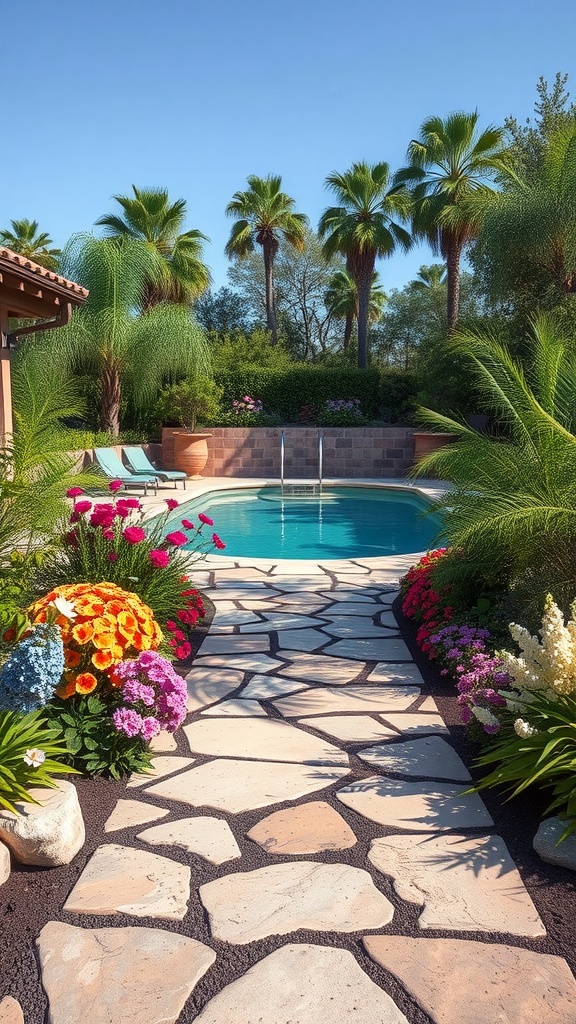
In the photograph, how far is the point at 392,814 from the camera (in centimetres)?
287

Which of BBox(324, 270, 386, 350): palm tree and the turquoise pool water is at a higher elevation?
BBox(324, 270, 386, 350): palm tree

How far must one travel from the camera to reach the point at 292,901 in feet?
7.62

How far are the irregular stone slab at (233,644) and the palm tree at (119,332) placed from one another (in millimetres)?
12153

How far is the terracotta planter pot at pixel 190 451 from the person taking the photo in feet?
55.8

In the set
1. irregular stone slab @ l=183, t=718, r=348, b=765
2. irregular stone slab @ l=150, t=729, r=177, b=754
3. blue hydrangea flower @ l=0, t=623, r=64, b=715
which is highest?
blue hydrangea flower @ l=0, t=623, r=64, b=715

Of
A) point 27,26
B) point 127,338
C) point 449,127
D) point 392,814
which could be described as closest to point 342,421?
point 127,338

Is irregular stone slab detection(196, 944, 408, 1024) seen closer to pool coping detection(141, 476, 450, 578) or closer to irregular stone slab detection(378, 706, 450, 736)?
irregular stone slab detection(378, 706, 450, 736)

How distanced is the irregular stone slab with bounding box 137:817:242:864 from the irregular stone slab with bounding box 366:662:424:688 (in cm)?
178

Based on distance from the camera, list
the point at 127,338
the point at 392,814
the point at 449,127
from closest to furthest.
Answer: the point at 392,814
the point at 127,338
the point at 449,127

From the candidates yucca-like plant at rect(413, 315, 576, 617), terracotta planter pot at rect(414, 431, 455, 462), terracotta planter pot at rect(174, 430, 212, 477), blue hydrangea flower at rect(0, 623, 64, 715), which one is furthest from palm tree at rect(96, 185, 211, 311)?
blue hydrangea flower at rect(0, 623, 64, 715)

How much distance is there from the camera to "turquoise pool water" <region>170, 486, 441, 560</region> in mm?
10438

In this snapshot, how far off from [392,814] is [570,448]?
213cm

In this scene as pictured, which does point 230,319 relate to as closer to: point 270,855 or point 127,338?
point 127,338

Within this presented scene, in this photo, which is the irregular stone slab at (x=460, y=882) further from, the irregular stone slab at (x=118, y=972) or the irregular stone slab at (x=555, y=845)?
the irregular stone slab at (x=118, y=972)
